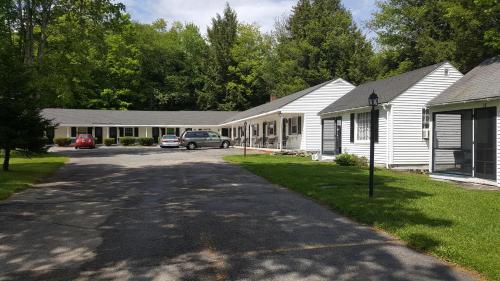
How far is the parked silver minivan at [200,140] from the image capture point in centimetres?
3822

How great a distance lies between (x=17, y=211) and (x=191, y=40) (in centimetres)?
7099

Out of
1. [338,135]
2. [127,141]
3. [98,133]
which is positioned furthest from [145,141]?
[338,135]

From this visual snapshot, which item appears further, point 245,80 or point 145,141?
point 245,80

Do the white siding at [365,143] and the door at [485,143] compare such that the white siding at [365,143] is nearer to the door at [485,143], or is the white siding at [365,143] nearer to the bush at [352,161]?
the bush at [352,161]

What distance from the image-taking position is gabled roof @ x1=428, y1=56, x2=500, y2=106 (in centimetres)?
1426

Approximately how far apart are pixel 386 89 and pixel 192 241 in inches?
701

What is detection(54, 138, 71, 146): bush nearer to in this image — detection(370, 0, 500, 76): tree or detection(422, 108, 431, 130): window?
detection(370, 0, 500, 76): tree

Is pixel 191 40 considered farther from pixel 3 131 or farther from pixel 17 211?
pixel 17 211

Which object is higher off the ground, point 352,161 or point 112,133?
point 112,133

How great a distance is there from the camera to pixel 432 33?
136ft

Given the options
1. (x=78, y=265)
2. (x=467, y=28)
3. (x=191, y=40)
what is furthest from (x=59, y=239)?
(x=191, y=40)

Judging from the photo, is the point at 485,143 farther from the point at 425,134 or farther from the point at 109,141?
the point at 109,141

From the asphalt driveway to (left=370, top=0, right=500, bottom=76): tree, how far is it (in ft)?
83.1

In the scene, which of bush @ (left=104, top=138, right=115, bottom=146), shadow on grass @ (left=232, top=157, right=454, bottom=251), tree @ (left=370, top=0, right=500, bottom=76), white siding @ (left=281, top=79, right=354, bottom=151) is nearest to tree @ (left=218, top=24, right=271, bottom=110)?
bush @ (left=104, top=138, right=115, bottom=146)
